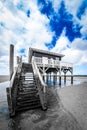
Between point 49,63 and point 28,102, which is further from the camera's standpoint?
point 49,63

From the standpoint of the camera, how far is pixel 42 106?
526 cm

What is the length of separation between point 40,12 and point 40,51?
975 centimetres

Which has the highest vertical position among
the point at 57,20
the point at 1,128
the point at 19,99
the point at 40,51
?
the point at 57,20

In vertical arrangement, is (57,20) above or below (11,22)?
above

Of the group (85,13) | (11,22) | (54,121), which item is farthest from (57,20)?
(54,121)

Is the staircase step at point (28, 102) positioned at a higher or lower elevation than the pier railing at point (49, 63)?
lower

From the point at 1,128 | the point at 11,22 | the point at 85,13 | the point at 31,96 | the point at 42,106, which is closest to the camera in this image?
the point at 1,128

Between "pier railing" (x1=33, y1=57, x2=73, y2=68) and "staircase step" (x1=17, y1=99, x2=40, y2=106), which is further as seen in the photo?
"pier railing" (x1=33, y1=57, x2=73, y2=68)

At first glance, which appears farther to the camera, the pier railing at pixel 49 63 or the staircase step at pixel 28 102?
the pier railing at pixel 49 63

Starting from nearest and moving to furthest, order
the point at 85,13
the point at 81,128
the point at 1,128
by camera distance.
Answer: the point at 81,128, the point at 1,128, the point at 85,13

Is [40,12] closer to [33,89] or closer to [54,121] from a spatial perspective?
[33,89]

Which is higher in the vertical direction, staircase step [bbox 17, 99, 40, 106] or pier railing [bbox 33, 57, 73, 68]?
pier railing [bbox 33, 57, 73, 68]

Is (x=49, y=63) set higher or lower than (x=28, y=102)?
higher

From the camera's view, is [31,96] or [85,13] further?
[85,13]
